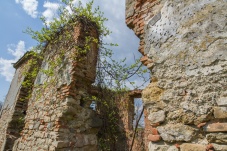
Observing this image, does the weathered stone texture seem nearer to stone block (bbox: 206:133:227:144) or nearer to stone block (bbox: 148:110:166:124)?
stone block (bbox: 148:110:166:124)

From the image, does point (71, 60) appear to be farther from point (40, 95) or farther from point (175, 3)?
point (175, 3)

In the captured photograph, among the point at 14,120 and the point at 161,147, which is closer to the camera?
the point at 161,147

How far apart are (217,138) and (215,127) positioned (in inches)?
3.4

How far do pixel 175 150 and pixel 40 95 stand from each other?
3.67m

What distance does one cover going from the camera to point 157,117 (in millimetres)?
1794

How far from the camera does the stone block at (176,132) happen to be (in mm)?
1534

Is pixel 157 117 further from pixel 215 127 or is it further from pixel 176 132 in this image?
pixel 215 127

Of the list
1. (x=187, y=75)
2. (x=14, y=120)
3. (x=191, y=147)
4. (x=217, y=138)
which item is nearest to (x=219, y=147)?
(x=217, y=138)

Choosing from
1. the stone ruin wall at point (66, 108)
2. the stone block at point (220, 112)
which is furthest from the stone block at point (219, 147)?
the stone ruin wall at point (66, 108)

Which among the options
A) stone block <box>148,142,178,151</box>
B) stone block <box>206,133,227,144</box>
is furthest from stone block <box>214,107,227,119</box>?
stone block <box>148,142,178,151</box>

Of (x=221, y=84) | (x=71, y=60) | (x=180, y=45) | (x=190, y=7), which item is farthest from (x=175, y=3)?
(x=71, y=60)

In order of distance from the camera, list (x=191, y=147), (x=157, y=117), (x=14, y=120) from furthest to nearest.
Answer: (x=14, y=120)
(x=157, y=117)
(x=191, y=147)

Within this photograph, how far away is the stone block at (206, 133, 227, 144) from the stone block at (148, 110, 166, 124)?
1.43 feet

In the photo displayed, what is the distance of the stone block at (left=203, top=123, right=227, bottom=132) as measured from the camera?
137 cm
